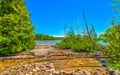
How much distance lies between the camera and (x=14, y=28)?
891 inches

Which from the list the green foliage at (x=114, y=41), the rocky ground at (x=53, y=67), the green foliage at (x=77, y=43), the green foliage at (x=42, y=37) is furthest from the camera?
the green foliage at (x=42, y=37)

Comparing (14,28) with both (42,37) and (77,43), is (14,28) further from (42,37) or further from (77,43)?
A: (42,37)

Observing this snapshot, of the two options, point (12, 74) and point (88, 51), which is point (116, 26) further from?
point (88, 51)

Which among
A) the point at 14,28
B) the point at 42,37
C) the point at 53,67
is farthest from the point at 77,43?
the point at 42,37

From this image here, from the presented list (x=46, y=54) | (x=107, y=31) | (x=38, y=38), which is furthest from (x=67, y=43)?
(x=38, y=38)

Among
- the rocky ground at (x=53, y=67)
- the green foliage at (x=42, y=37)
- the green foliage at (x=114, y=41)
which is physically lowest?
the rocky ground at (x=53, y=67)

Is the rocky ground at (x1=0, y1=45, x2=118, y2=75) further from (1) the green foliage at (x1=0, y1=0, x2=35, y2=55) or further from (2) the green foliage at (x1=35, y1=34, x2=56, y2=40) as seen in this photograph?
(2) the green foliage at (x1=35, y1=34, x2=56, y2=40)

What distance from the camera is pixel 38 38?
4962 cm

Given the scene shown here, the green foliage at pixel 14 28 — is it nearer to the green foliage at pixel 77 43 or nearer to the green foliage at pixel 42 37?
the green foliage at pixel 77 43

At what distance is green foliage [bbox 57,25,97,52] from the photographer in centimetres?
2377

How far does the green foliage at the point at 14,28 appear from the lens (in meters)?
22.3

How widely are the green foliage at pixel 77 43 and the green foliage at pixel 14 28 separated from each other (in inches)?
141

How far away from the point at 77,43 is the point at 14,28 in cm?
590

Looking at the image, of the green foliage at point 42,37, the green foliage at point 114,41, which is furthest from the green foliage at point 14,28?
the green foliage at point 42,37
